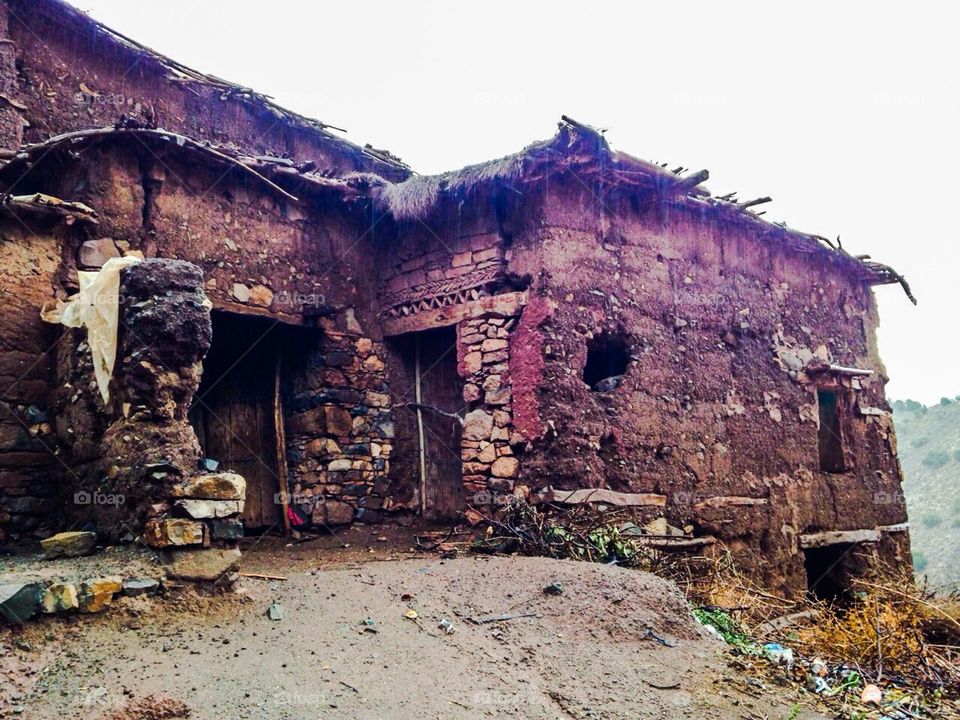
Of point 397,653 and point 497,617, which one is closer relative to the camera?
point 397,653

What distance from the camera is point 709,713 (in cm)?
433

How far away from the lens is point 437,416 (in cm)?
827

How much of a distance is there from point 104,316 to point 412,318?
11.0ft

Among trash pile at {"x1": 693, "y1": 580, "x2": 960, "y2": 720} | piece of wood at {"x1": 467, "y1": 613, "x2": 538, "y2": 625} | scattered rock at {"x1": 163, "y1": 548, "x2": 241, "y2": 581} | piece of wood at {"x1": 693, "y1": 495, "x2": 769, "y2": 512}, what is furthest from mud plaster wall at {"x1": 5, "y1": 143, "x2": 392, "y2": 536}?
trash pile at {"x1": 693, "y1": 580, "x2": 960, "y2": 720}

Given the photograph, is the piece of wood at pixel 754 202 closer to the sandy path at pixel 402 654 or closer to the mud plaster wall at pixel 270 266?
the mud plaster wall at pixel 270 266

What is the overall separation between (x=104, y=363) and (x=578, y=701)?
11.3 feet

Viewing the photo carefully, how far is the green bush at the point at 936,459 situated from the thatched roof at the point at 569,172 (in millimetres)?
18518

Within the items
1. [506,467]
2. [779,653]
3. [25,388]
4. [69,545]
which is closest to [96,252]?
[25,388]

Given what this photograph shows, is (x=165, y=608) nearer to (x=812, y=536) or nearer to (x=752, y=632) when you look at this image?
(x=752, y=632)

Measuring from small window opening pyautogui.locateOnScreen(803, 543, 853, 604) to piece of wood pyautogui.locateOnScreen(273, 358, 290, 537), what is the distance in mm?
Result: 5603

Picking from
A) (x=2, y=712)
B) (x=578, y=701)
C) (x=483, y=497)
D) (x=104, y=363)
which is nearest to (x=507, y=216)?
(x=483, y=497)

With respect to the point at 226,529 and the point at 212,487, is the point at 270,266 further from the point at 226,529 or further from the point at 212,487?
the point at 226,529

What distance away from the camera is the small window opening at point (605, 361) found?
7.59 meters

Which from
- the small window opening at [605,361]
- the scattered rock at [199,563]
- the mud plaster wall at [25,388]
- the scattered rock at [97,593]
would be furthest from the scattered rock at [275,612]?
the small window opening at [605,361]
